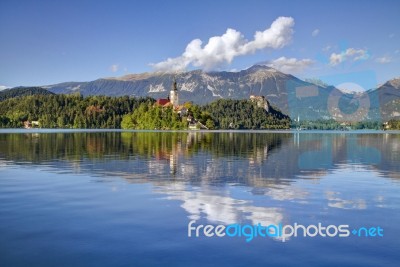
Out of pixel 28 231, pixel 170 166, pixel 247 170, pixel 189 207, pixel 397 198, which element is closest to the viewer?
pixel 28 231

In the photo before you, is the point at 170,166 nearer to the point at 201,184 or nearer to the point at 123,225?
the point at 201,184

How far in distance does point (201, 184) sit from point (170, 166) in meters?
12.0

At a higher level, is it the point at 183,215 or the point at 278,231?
the point at 183,215

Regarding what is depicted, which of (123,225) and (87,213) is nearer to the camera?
(123,225)

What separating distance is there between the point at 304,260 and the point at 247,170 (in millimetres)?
23867

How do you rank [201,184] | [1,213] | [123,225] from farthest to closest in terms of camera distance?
[201,184]
[1,213]
[123,225]

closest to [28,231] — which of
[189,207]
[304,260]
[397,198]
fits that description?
[189,207]

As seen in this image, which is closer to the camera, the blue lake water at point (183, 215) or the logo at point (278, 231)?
the blue lake water at point (183, 215)

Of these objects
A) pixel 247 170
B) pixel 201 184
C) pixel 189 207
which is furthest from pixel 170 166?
pixel 189 207

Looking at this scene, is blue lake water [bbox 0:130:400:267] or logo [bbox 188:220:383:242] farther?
logo [bbox 188:220:383:242]

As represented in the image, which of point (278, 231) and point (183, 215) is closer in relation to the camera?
point (278, 231)

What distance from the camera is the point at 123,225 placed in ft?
55.5

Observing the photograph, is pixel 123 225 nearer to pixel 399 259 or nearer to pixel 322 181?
pixel 399 259

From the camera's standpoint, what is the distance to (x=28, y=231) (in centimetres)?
1571
